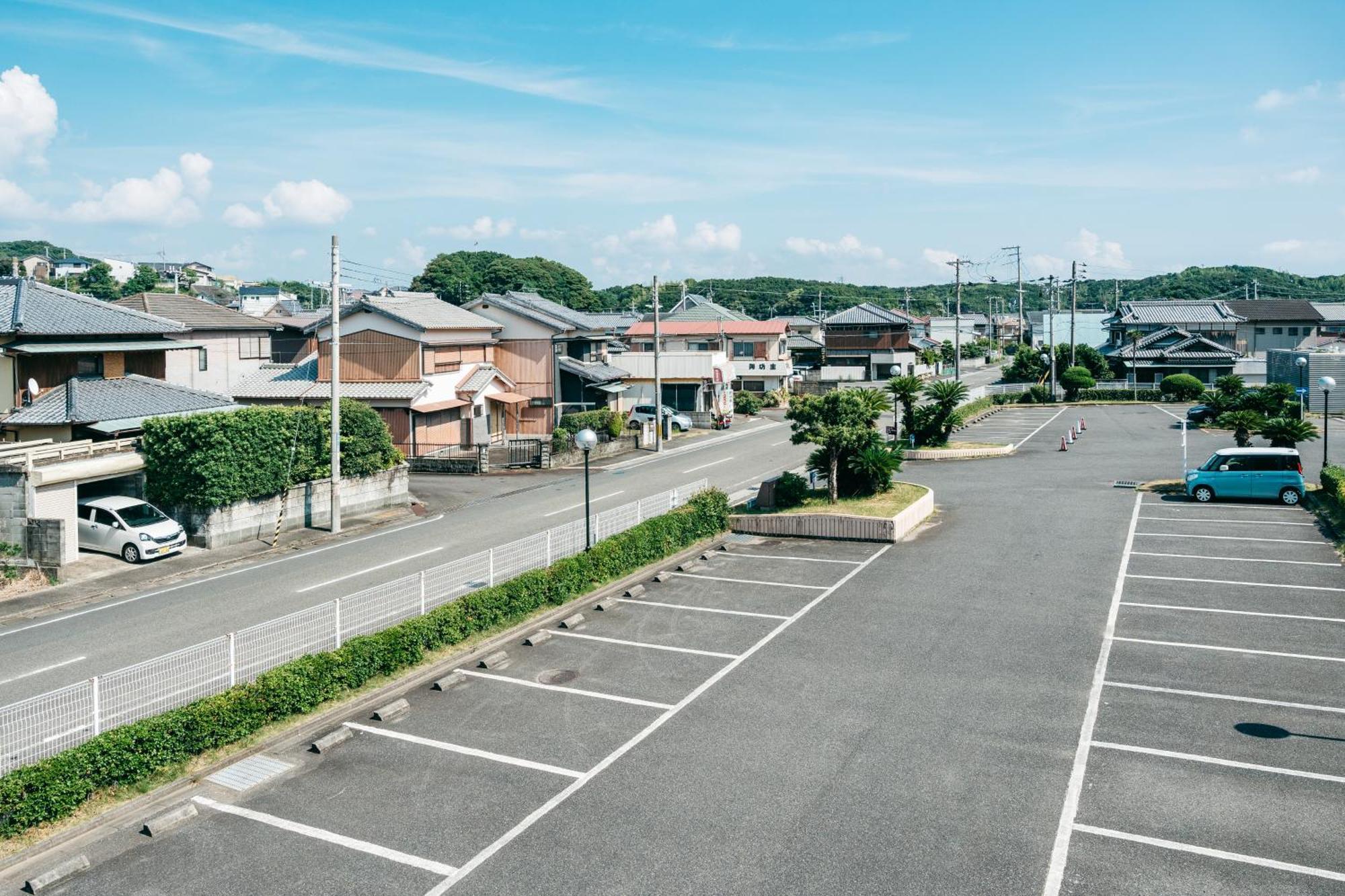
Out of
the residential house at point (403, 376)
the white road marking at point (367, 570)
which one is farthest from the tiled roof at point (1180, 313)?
the white road marking at point (367, 570)

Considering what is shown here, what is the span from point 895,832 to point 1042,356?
7432cm

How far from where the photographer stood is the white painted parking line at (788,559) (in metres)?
23.2

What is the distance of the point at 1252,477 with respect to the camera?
1148 inches

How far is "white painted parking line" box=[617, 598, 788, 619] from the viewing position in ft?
61.9

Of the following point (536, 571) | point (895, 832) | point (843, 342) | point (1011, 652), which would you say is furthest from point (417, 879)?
point (843, 342)

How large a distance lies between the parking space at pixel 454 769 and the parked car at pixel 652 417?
3180cm

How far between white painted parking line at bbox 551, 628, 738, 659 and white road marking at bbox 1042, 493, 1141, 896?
18.3 ft

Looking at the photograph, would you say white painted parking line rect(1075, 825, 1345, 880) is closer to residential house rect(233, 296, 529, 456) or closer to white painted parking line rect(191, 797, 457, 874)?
white painted parking line rect(191, 797, 457, 874)

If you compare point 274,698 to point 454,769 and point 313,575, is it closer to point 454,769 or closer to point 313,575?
point 454,769

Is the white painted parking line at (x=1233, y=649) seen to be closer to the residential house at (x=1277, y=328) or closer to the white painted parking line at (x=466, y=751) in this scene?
the white painted parking line at (x=466, y=751)

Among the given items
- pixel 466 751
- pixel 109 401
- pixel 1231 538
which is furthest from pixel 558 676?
pixel 109 401

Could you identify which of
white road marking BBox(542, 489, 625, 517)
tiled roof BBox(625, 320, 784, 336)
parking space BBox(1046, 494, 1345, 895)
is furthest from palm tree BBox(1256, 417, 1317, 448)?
tiled roof BBox(625, 320, 784, 336)

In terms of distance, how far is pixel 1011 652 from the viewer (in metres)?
16.4

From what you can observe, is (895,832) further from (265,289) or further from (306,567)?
(265,289)
